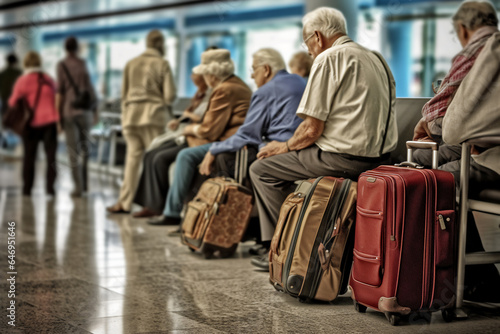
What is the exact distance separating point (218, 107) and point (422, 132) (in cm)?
196

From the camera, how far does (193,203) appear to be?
4938 mm

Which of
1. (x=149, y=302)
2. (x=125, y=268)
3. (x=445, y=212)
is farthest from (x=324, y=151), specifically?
(x=125, y=268)

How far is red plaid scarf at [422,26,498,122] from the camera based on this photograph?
11.0 feet

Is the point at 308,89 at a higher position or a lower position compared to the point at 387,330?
higher

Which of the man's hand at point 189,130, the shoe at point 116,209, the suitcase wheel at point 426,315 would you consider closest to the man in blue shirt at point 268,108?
the man's hand at point 189,130

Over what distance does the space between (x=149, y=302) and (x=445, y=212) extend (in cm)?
145

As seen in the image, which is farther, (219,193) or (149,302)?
(219,193)

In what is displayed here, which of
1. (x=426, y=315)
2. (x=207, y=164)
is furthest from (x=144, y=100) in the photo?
(x=426, y=315)

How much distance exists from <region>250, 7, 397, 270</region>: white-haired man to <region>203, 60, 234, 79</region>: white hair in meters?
1.57

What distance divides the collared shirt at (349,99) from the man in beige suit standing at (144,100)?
3310 mm

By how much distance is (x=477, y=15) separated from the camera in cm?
354

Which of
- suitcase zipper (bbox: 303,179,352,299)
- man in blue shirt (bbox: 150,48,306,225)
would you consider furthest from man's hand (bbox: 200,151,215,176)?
suitcase zipper (bbox: 303,179,352,299)

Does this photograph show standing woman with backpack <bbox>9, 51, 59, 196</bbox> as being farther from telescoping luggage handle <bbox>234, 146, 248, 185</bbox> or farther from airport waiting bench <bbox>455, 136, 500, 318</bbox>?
airport waiting bench <bbox>455, 136, 500, 318</bbox>

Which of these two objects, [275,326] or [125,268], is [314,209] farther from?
[125,268]
